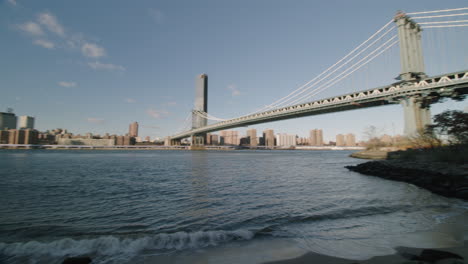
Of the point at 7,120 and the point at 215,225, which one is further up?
the point at 7,120

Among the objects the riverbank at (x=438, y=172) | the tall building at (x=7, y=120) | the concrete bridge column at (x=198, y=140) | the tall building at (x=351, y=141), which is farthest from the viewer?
the tall building at (x=351, y=141)

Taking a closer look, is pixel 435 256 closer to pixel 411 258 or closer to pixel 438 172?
pixel 411 258

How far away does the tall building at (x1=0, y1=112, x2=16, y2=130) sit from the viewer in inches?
4912

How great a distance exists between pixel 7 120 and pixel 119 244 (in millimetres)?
181095

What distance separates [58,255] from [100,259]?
763 mm

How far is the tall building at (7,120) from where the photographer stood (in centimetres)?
12476

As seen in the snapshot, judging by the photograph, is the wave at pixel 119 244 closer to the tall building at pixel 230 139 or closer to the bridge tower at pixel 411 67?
the bridge tower at pixel 411 67

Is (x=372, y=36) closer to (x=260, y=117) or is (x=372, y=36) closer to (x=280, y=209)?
(x=260, y=117)

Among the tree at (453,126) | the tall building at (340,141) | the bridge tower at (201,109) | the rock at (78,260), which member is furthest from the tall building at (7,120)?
the tall building at (340,141)

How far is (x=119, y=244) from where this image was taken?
363 centimetres

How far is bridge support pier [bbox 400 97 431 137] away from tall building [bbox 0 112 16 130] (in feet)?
590

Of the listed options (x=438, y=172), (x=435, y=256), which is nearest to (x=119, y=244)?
(x=435, y=256)

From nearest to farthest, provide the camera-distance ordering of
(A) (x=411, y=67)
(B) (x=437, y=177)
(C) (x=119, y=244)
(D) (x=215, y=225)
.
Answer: (C) (x=119, y=244) → (D) (x=215, y=225) → (B) (x=437, y=177) → (A) (x=411, y=67)

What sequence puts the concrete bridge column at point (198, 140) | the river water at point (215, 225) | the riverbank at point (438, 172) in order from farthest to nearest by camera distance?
the concrete bridge column at point (198, 140) → the riverbank at point (438, 172) → the river water at point (215, 225)
